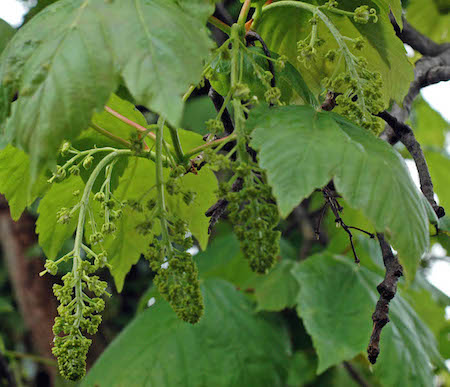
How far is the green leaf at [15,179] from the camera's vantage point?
99cm

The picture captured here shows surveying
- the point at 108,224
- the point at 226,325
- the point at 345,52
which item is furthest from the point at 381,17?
the point at 226,325

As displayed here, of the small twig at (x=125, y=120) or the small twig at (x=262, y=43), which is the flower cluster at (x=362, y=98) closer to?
the small twig at (x=262, y=43)

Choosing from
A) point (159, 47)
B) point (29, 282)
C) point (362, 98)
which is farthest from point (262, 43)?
point (29, 282)

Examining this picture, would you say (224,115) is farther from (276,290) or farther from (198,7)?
(276,290)

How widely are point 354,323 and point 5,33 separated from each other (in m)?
1.18

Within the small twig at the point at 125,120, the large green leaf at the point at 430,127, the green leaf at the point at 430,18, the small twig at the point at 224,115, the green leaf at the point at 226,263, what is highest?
the small twig at the point at 125,120

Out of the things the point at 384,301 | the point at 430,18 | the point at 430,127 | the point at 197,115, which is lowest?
the point at 430,127

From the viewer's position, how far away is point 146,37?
0.59m

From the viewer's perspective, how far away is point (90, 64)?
584mm

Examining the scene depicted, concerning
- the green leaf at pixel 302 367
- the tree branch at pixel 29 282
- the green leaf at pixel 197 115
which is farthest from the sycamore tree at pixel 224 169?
the green leaf at pixel 197 115

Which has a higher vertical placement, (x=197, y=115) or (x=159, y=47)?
(x=159, y=47)

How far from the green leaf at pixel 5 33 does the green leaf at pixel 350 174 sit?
555mm

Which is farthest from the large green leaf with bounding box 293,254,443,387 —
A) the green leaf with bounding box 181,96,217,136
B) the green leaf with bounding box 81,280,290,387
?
the green leaf with bounding box 181,96,217,136

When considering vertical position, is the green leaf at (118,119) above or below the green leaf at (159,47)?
below
